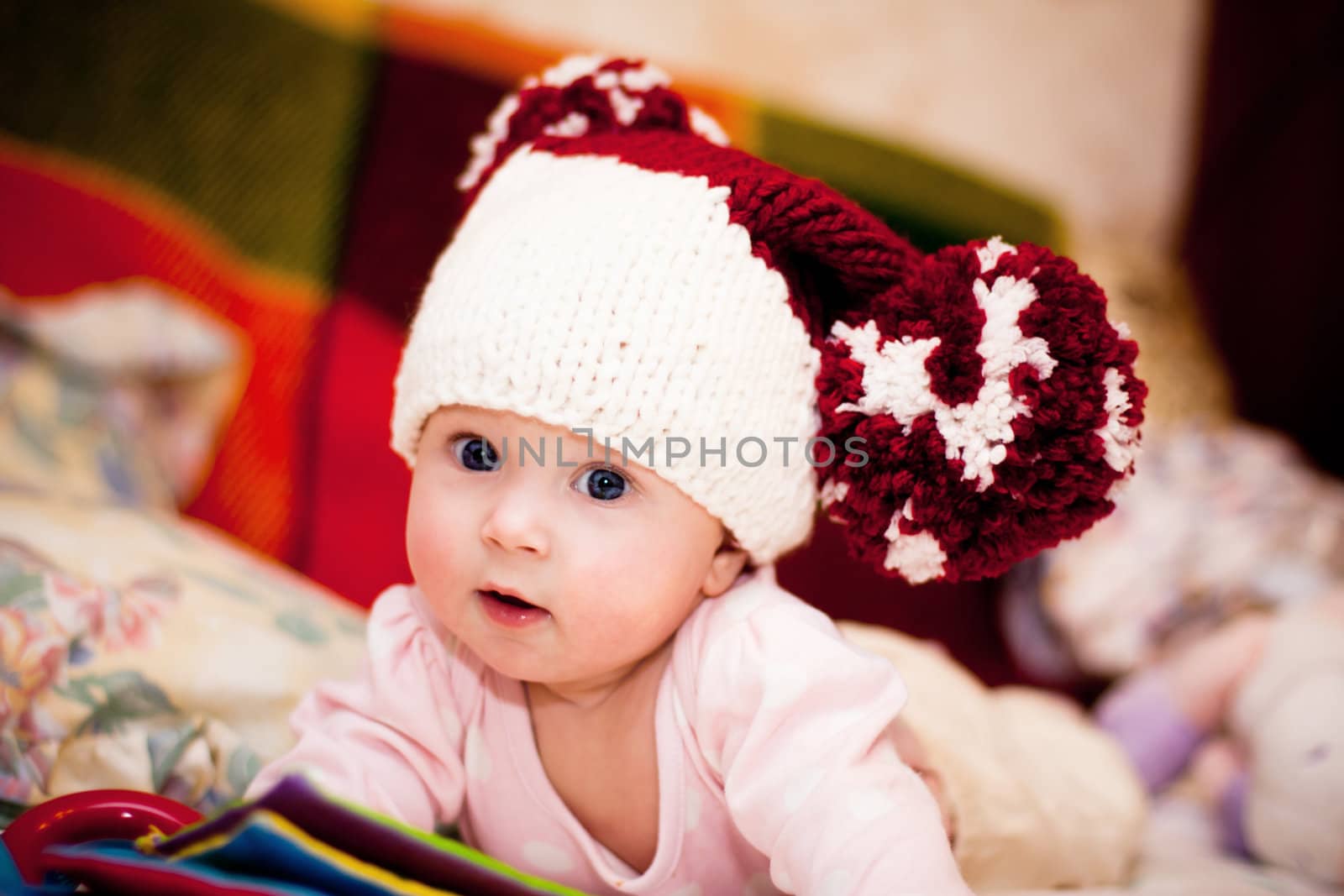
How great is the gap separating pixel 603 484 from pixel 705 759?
7.5 inches

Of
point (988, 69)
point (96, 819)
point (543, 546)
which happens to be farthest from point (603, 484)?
point (988, 69)

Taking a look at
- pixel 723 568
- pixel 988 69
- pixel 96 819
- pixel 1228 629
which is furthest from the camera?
pixel 988 69

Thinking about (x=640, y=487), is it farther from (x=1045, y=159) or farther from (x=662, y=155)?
(x=1045, y=159)

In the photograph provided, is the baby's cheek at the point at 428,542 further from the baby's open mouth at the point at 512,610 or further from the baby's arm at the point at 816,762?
the baby's arm at the point at 816,762

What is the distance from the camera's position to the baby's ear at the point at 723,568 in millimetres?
687

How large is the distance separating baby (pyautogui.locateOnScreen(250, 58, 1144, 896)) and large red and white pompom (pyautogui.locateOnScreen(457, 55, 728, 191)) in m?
0.03

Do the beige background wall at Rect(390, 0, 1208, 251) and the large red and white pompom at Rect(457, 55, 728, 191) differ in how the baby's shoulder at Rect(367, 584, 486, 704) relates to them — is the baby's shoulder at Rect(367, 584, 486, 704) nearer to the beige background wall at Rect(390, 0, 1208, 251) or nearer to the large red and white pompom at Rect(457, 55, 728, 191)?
the large red and white pompom at Rect(457, 55, 728, 191)

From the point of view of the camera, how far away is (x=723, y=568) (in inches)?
27.2

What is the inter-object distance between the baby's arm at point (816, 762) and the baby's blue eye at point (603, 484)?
119 millimetres

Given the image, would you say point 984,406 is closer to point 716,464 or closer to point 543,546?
point 716,464

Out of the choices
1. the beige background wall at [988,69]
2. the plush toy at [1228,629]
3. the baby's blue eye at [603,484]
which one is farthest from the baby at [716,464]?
the beige background wall at [988,69]

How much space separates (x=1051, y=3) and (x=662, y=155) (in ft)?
4.56

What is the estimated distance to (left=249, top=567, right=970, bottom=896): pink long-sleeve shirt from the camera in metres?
Result: 0.59

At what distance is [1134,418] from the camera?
0.60m
